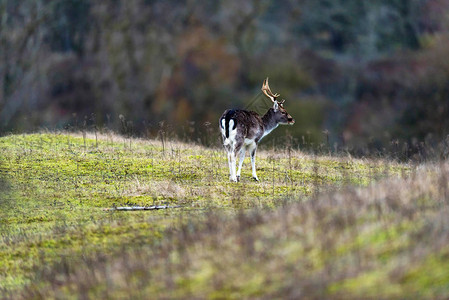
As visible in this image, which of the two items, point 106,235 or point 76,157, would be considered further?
point 76,157

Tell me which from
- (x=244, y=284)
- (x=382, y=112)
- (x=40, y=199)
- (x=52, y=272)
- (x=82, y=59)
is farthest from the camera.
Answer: (x=82, y=59)

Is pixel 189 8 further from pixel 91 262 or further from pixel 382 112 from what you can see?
pixel 91 262

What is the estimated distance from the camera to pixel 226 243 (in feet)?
35.5

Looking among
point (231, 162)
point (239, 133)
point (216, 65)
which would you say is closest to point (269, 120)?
point (239, 133)

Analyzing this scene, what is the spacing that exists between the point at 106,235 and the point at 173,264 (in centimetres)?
284

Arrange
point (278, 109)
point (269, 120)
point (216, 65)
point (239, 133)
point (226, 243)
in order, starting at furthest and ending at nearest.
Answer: point (216, 65) → point (278, 109) → point (269, 120) → point (239, 133) → point (226, 243)

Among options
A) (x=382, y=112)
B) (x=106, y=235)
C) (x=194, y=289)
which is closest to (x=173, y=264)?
(x=194, y=289)

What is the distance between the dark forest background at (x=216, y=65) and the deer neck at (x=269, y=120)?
17954mm

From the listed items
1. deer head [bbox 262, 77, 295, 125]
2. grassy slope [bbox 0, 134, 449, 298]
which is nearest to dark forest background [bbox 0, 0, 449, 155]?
deer head [bbox 262, 77, 295, 125]

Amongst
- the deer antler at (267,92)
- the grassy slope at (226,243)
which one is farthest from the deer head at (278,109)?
the grassy slope at (226,243)

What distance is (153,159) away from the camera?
2206 centimetres

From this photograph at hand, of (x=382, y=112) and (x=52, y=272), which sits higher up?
(x=382, y=112)

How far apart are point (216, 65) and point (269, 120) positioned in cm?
2726

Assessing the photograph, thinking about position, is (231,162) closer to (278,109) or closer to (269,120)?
(269,120)
